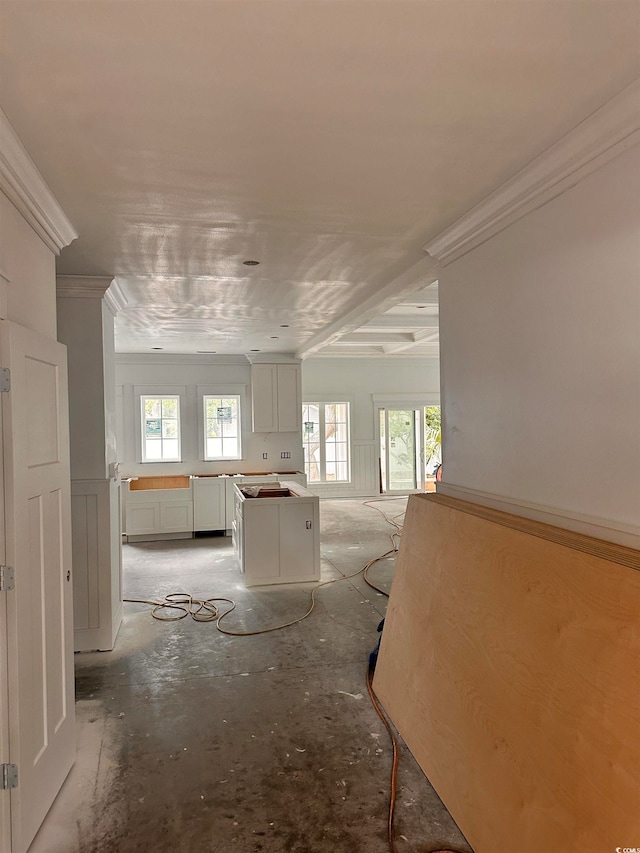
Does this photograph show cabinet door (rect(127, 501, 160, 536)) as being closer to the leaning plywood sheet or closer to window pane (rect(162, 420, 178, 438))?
window pane (rect(162, 420, 178, 438))

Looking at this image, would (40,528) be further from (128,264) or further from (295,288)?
(295,288)

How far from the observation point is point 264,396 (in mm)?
8805

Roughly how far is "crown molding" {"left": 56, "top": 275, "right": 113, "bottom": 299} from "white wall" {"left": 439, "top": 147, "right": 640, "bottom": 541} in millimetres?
2641

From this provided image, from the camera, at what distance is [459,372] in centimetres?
326

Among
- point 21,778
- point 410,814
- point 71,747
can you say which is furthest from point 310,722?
point 21,778

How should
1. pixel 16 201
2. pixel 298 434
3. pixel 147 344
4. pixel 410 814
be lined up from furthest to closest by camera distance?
pixel 298 434
pixel 147 344
pixel 410 814
pixel 16 201

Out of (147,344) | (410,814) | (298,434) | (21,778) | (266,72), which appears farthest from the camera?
(298,434)

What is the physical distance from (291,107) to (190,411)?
7.58m

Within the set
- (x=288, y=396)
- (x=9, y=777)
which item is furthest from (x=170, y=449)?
(x=9, y=777)

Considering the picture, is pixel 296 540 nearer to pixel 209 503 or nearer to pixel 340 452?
pixel 209 503

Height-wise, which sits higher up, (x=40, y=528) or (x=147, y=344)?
(x=147, y=344)

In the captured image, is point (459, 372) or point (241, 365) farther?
point (241, 365)

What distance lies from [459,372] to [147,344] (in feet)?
18.4

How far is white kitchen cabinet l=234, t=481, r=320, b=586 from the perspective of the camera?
19.6ft
